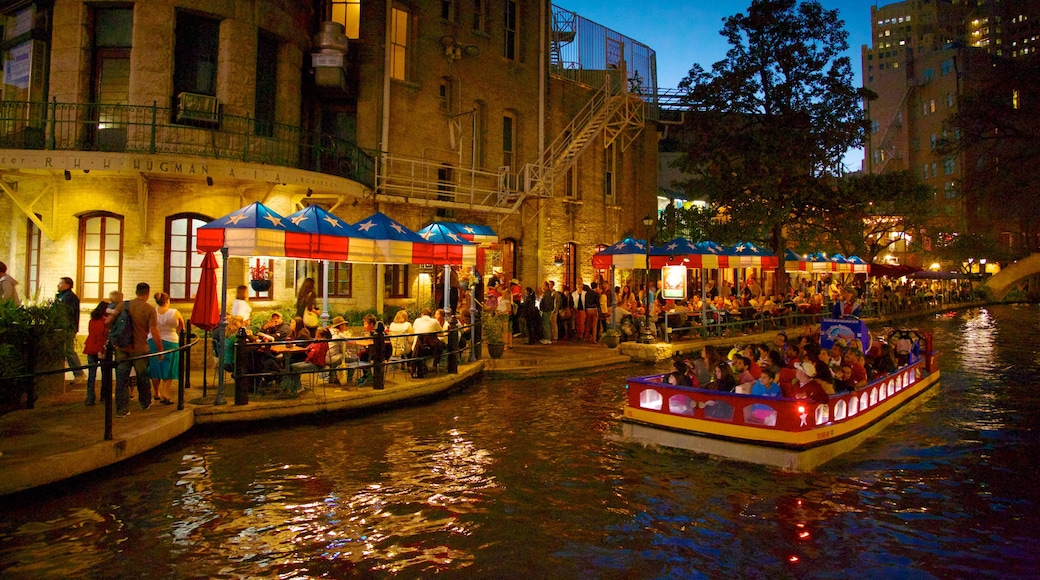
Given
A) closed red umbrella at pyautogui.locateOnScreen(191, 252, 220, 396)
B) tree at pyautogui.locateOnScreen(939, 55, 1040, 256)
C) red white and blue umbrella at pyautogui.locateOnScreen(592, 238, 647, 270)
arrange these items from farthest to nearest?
tree at pyautogui.locateOnScreen(939, 55, 1040, 256) < red white and blue umbrella at pyautogui.locateOnScreen(592, 238, 647, 270) < closed red umbrella at pyautogui.locateOnScreen(191, 252, 220, 396)

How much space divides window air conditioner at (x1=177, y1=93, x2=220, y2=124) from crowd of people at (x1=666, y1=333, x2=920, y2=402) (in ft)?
39.9

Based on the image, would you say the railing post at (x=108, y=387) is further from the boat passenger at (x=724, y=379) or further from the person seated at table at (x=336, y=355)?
the boat passenger at (x=724, y=379)

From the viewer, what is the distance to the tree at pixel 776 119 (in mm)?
28719

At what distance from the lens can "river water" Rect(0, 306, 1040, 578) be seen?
6.35 metres

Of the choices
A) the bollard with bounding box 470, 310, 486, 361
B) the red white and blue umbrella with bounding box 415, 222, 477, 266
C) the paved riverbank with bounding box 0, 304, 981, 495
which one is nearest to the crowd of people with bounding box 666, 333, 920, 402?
the paved riverbank with bounding box 0, 304, 981, 495

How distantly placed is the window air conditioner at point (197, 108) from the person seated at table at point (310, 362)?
6.53m

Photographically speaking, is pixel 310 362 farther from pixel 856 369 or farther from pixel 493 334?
pixel 856 369

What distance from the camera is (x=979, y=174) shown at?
1000 inches

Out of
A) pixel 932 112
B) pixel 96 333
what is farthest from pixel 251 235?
pixel 932 112

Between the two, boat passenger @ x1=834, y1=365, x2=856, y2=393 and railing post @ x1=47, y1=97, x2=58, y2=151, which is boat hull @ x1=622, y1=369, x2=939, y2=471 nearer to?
boat passenger @ x1=834, y1=365, x2=856, y2=393

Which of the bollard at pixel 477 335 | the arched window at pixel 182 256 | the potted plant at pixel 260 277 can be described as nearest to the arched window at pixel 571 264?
the bollard at pixel 477 335

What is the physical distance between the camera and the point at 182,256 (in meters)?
16.2

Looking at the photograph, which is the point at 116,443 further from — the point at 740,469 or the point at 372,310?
the point at 372,310

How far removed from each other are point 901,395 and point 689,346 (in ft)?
28.2
